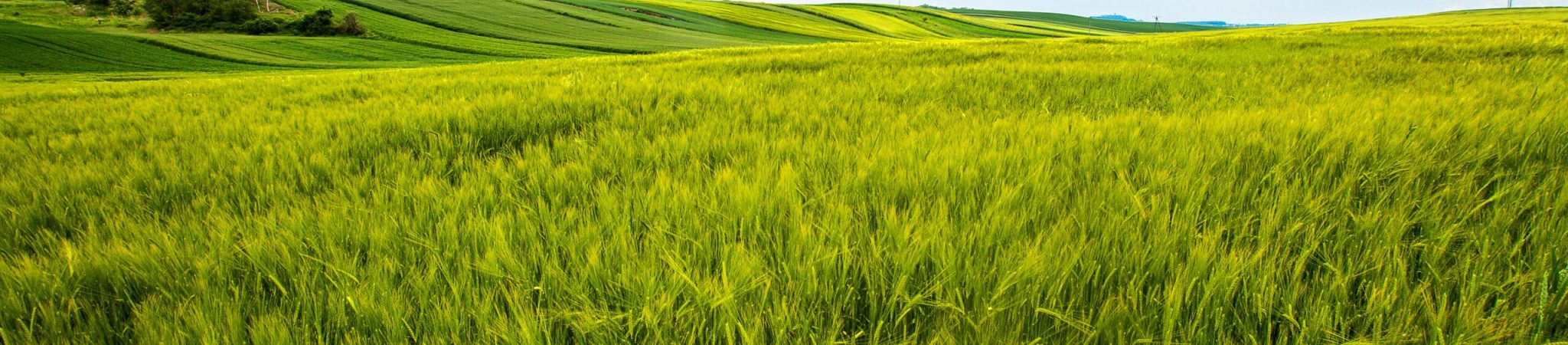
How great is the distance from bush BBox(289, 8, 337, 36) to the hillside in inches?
81.9

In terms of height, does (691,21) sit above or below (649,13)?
below

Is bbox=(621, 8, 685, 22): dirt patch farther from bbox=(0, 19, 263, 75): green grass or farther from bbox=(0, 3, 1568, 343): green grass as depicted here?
bbox=(0, 3, 1568, 343): green grass

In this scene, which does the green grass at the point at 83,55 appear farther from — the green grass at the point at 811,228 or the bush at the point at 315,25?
the green grass at the point at 811,228

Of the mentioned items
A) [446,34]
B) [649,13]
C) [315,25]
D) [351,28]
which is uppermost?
[649,13]

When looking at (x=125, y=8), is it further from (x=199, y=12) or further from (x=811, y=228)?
(x=811, y=228)

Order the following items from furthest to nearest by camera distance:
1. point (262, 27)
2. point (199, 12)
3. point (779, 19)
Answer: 1. point (779, 19)
2. point (199, 12)
3. point (262, 27)

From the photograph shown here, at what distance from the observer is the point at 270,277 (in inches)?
41.6

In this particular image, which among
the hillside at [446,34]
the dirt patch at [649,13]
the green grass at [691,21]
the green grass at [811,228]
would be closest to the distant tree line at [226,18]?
the hillside at [446,34]

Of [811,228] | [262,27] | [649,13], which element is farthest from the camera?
[649,13]

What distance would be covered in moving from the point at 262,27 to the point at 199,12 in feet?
30.1

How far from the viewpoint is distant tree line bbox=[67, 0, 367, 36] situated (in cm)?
5166

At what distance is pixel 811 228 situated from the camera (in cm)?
117

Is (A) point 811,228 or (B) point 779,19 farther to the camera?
(B) point 779,19

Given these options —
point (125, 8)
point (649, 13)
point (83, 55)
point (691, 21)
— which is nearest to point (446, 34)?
point (83, 55)
